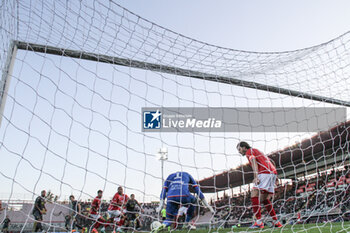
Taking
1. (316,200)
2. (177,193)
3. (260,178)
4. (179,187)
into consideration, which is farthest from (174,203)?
(316,200)

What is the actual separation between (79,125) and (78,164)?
431 millimetres

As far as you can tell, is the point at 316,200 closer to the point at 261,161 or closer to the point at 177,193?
the point at 261,161

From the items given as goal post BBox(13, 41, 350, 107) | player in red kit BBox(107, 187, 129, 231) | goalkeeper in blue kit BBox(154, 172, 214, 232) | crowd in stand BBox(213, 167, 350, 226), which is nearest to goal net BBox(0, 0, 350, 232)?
goal post BBox(13, 41, 350, 107)

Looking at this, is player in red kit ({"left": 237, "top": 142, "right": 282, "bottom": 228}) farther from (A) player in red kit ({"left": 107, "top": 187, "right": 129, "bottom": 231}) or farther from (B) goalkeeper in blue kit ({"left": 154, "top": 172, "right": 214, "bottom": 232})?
(A) player in red kit ({"left": 107, "top": 187, "right": 129, "bottom": 231})

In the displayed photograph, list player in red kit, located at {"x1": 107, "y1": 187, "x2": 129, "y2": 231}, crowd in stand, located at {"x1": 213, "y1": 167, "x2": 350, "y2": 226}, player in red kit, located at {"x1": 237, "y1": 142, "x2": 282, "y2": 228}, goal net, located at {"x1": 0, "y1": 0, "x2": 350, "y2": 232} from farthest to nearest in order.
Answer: player in red kit, located at {"x1": 107, "y1": 187, "x2": 129, "y2": 231} < crowd in stand, located at {"x1": 213, "y1": 167, "x2": 350, "y2": 226} < player in red kit, located at {"x1": 237, "y1": 142, "x2": 282, "y2": 228} < goal net, located at {"x1": 0, "y1": 0, "x2": 350, "y2": 232}

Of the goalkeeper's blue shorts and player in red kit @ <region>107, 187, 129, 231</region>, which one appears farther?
player in red kit @ <region>107, 187, 129, 231</region>

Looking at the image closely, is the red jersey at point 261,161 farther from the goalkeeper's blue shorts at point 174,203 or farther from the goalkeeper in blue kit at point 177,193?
the goalkeeper's blue shorts at point 174,203

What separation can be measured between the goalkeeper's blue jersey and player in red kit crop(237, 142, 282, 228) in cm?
84

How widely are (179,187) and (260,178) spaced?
1.19 m

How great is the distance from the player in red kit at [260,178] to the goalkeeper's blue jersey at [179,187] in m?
0.84

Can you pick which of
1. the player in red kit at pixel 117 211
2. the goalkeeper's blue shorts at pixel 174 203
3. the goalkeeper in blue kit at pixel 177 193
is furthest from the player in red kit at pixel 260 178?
the player in red kit at pixel 117 211

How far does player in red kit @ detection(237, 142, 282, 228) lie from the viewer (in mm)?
3918

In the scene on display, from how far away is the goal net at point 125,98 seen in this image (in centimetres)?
262

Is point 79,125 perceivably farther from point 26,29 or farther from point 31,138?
point 26,29
